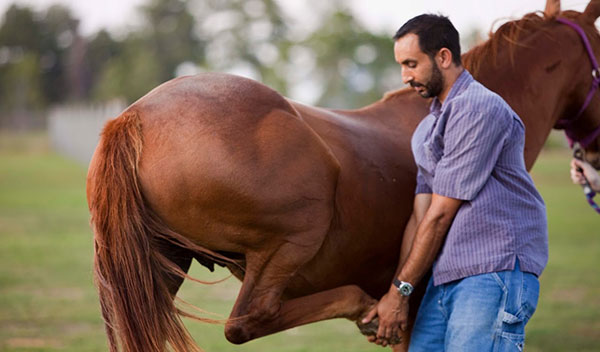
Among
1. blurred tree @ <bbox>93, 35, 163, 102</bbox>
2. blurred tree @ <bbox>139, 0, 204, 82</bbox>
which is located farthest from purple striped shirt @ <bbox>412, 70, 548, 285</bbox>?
blurred tree @ <bbox>139, 0, 204, 82</bbox>

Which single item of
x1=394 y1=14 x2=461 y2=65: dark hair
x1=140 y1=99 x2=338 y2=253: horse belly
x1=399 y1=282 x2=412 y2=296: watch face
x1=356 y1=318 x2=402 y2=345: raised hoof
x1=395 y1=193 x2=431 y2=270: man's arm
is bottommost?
x1=356 y1=318 x2=402 y2=345: raised hoof

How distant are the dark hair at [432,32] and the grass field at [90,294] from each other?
2746 millimetres

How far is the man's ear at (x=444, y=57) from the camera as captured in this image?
2.79 m

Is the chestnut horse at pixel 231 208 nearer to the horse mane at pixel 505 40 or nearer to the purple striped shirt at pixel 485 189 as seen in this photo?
the purple striped shirt at pixel 485 189

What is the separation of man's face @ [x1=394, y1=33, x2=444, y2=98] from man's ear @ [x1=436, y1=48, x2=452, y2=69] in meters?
0.03

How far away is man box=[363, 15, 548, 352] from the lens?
2662 mm

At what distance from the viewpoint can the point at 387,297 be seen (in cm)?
291

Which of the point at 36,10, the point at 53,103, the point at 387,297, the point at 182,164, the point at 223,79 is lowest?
the point at 53,103

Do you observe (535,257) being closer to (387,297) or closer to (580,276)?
(387,297)

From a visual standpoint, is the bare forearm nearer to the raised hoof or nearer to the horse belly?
the raised hoof

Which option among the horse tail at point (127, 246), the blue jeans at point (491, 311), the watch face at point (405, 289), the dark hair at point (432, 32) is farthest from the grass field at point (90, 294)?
the dark hair at point (432, 32)

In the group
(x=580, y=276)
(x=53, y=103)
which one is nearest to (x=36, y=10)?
(x=53, y=103)

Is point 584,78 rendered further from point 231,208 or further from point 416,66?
point 231,208

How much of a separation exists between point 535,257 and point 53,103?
69.0m
